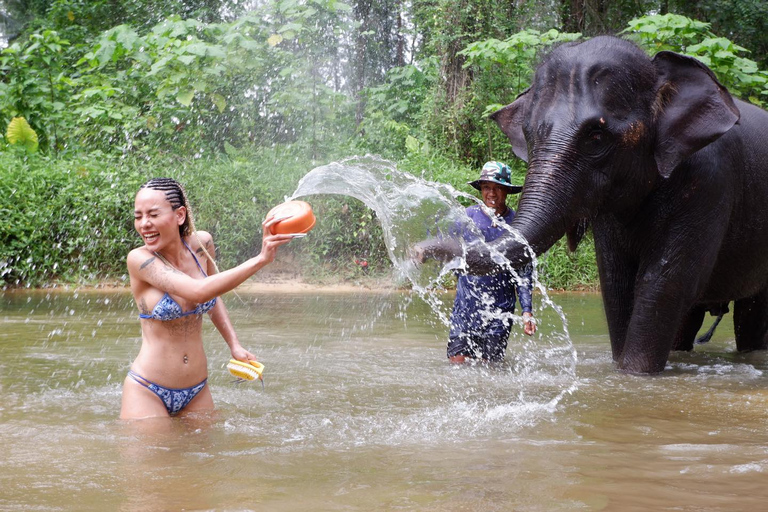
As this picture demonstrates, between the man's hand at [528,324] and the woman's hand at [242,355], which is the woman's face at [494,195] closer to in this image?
the man's hand at [528,324]

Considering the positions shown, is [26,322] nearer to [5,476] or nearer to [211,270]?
[211,270]

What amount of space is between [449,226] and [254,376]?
6.10 ft

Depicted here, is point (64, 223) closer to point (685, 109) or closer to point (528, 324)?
point (528, 324)

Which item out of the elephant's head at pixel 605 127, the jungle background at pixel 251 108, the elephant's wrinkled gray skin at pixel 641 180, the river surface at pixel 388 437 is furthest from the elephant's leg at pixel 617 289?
the jungle background at pixel 251 108

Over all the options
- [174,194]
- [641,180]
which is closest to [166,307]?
[174,194]

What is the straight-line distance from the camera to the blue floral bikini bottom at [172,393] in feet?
12.9

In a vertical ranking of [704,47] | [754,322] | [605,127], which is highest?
[704,47]

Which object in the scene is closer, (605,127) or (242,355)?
(242,355)

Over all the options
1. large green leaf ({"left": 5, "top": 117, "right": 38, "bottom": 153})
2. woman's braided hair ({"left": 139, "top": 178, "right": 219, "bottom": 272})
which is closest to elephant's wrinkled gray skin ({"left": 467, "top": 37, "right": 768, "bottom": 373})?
woman's braided hair ({"left": 139, "top": 178, "right": 219, "bottom": 272})

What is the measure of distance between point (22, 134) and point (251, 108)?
12.5ft

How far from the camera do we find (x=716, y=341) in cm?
754

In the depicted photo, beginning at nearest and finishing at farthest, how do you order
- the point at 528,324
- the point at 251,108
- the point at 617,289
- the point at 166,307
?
1. the point at 166,307
2. the point at 528,324
3. the point at 617,289
4. the point at 251,108

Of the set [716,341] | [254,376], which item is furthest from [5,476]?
[716,341]

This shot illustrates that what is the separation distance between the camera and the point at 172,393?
398cm
